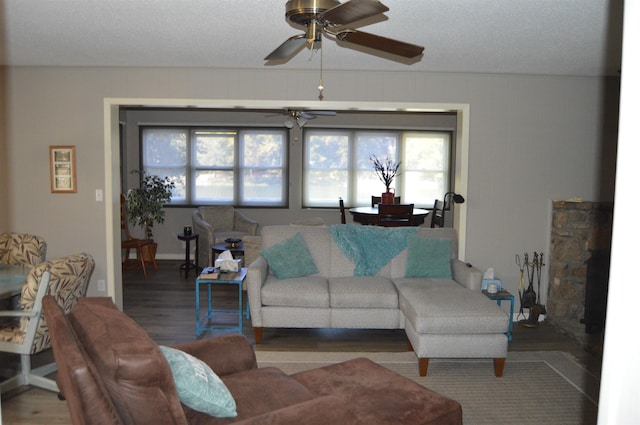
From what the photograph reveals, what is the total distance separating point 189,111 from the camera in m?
8.39

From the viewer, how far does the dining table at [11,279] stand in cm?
323

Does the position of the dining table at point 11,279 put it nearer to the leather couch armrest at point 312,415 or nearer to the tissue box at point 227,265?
the tissue box at point 227,265

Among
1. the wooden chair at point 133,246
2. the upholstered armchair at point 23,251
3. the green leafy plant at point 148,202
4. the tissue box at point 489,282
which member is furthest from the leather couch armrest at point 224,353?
the green leafy plant at point 148,202

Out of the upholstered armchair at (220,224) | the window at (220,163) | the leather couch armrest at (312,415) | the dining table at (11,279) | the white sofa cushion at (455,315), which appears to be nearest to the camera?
the leather couch armrest at (312,415)

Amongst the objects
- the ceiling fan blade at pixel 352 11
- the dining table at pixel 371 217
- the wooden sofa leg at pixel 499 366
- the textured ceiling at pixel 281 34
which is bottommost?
the wooden sofa leg at pixel 499 366

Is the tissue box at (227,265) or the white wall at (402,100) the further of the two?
the white wall at (402,100)

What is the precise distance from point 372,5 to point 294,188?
6.53 m

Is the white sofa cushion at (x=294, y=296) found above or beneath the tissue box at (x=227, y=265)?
beneath

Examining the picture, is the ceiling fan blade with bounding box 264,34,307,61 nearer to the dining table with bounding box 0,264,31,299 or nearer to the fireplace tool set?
the dining table with bounding box 0,264,31,299

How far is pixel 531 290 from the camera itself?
5.17 m

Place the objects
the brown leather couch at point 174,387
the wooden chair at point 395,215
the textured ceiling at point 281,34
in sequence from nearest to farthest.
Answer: the brown leather couch at point 174,387
the textured ceiling at point 281,34
the wooden chair at point 395,215

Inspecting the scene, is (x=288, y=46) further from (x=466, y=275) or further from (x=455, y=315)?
(x=466, y=275)

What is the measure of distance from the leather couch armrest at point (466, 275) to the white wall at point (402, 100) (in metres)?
0.49

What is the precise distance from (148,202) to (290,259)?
3656mm
